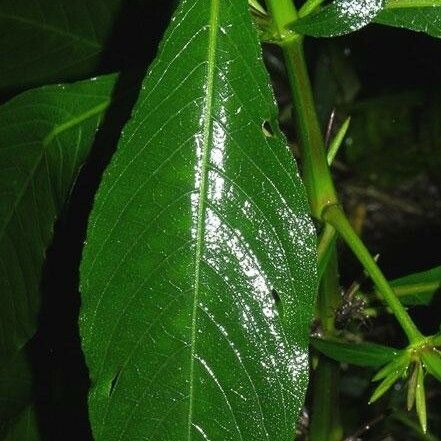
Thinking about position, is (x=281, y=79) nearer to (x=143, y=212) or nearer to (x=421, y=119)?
(x=421, y=119)

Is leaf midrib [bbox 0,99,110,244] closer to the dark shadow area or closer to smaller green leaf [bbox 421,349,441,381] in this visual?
the dark shadow area

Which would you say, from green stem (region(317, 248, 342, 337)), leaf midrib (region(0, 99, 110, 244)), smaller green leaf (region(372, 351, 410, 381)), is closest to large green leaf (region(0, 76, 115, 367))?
leaf midrib (region(0, 99, 110, 244))

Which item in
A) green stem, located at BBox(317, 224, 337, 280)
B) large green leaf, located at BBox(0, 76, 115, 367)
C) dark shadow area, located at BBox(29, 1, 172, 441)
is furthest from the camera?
dark shadow area, located at BBox(29, 1, 172, 441)

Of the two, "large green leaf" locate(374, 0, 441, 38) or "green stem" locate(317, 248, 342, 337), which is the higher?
"large green leaf" locate(374, 0, 441, 38)

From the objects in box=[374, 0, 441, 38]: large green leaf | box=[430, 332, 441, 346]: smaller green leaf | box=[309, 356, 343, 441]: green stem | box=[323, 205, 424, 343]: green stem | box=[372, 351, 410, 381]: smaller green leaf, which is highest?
box=[374, 0, 441, 38]: large green leaf

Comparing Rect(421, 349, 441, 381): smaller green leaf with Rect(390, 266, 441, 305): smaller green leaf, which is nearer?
Rect(421, 349, 441, 381): smaller green leaf

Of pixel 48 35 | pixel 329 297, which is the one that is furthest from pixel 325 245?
pixel 48 35

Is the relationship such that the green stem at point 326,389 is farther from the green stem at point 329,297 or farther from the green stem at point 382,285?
the green stem at point 382,285

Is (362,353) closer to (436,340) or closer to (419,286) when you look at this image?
(436,340)
